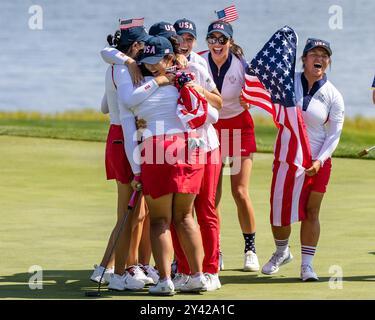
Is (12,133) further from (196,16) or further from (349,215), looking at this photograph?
(196,16)

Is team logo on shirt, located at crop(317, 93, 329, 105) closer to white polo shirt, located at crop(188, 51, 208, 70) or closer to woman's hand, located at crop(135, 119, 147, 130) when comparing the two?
white polo shirt, located at crop(188, 51, 208, 70)

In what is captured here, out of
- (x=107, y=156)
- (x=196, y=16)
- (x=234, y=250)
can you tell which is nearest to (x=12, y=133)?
(x=234, y=250)

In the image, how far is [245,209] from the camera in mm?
11047

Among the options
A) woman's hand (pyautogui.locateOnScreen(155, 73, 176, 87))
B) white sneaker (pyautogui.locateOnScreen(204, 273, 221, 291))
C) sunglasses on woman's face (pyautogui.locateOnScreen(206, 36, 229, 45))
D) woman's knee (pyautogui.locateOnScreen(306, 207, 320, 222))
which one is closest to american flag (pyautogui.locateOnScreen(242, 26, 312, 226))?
woman's knee (pyautogui.locateOnScreen(306, 207, 320, 222))

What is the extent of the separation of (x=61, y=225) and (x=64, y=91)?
16104mm

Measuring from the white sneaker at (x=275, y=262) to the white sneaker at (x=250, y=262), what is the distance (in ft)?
0.53

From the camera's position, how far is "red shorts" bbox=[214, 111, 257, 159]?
431 inches

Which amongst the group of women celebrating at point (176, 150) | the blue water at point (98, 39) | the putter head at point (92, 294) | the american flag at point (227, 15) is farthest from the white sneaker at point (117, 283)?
the blue water at point (98, 39)

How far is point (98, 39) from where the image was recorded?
35219 mm

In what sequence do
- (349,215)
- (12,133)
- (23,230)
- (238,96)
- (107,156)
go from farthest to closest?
(12,133)
(349,215)
(23,230)
(238,96)
(107,156)

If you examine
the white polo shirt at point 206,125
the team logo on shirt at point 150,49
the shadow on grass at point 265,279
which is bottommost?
the shadow on grass at point 265,279

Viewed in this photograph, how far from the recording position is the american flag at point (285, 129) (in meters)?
10.3

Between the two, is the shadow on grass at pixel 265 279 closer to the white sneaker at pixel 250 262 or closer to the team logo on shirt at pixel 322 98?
the white sneaker at pixel 250 262

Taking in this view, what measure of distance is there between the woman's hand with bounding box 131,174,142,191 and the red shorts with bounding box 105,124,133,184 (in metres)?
0.35
